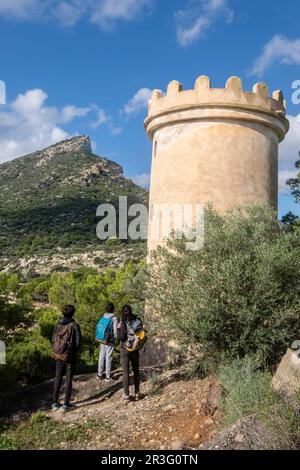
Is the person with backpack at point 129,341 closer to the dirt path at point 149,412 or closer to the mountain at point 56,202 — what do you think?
the dirt path at point 149,412

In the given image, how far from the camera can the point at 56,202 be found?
44.3 m

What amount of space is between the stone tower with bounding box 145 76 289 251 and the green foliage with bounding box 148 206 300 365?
200 centimetres

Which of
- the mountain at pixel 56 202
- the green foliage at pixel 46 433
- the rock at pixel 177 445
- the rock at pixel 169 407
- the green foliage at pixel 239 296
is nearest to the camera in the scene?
the rock at pixel 177 445

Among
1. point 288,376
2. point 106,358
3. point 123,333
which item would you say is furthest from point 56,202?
point 288,376

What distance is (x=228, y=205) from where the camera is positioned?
934 cm

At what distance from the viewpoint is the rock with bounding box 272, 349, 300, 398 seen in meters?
5.86

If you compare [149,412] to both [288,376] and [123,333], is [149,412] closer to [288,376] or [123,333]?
[123,333]

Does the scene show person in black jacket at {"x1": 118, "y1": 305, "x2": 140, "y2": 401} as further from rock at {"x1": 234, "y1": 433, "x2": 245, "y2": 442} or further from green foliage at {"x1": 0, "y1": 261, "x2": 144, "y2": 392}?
rock at {"x1": 234, "y1": 433, "x2": 245, "y2": 442}

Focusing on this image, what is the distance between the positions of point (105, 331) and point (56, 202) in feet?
121

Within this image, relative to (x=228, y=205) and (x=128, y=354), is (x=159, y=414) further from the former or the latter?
(x=228, y=205)

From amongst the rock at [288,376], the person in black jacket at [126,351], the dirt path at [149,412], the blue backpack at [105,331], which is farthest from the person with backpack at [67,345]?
the rock at [288,376]

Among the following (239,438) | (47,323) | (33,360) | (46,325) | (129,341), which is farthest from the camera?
(47,323)

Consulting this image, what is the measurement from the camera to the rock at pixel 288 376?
5.86 meters

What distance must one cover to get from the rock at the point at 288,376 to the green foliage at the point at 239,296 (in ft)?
1.79
